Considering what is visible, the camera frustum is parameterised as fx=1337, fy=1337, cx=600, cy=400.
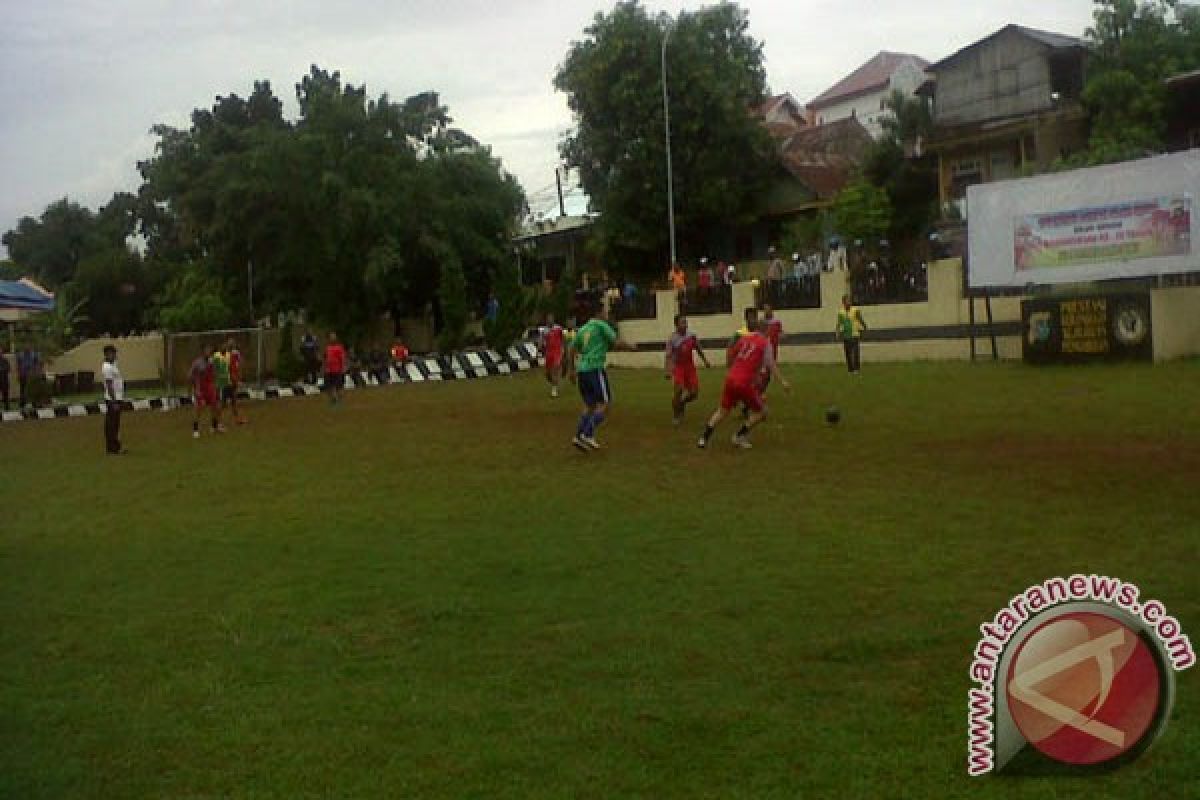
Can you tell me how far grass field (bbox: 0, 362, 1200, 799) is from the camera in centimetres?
530

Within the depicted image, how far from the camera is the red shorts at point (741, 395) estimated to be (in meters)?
15.2

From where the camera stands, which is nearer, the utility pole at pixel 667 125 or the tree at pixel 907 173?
the utility pole at pixel 667 125

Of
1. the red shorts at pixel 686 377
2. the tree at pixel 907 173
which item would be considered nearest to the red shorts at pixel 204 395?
the red shorts at pixel 686 377

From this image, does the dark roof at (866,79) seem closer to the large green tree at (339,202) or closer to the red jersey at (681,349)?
the large green tree at (339,202)

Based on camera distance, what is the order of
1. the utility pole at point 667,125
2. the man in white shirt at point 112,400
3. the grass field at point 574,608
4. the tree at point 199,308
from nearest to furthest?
the grass field at point 574,608
the man in white shirt at point 112,400
the utility pole at point 667,125
the tree at point 199,308

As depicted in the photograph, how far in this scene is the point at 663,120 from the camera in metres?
44.8

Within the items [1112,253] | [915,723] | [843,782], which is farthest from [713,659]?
[1112,253]

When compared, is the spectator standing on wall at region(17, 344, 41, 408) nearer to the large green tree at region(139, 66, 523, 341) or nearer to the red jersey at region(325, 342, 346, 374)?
the large green tree at region(139, 66, 523, 341)

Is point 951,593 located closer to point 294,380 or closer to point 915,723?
point 915,723

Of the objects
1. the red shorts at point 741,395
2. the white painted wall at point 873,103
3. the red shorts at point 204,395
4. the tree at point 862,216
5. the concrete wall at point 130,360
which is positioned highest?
the white painted wall at point 873,103

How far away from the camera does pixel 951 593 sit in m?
7.86

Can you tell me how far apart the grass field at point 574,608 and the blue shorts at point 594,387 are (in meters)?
0.75

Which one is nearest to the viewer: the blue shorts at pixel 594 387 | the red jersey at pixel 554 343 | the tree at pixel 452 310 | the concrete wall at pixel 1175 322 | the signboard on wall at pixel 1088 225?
the blue shorts at pixel 594 387

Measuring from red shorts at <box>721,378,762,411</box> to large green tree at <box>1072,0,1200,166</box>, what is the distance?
2145 centimetres
